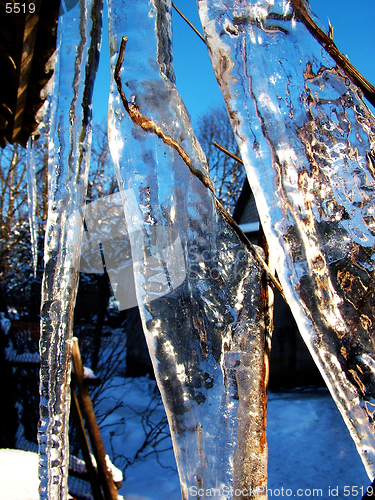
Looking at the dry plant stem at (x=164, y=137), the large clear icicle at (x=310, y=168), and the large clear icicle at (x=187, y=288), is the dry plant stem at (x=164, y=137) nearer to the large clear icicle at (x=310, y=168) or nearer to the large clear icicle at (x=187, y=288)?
the large clear icicle at (x=187, y=288)

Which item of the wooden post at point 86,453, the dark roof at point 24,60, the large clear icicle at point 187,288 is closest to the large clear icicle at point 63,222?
the dark roof at point 24,60

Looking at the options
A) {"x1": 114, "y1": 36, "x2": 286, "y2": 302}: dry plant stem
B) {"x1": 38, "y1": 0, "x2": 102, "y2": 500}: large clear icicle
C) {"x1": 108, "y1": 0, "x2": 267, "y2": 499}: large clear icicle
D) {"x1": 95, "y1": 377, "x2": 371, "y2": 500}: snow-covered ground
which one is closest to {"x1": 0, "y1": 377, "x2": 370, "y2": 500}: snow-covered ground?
{"x1": 95, "y1": 377, "x2": 371, "y2": 500}: snow-covered ground

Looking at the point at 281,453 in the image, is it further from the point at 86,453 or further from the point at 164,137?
the point at 164,137

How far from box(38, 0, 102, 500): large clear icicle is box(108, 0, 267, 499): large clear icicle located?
2.11 feet

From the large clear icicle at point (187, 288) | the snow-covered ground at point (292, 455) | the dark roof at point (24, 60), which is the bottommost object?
the snow-covered ground at point (292, 455)

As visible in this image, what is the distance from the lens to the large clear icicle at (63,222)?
4.65ft

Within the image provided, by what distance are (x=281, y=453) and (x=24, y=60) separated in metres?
5.84

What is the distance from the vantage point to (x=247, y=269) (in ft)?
3.00

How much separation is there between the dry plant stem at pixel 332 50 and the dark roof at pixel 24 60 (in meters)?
1.62

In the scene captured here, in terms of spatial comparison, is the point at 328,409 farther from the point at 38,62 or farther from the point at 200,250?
the point at 38,62

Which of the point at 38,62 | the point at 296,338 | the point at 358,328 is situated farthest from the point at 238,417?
the point at 296,338

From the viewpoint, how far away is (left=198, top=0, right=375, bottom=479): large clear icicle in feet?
2.36

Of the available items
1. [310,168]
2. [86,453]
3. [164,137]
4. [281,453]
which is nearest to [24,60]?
[164,137]

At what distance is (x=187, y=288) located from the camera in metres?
0.90
